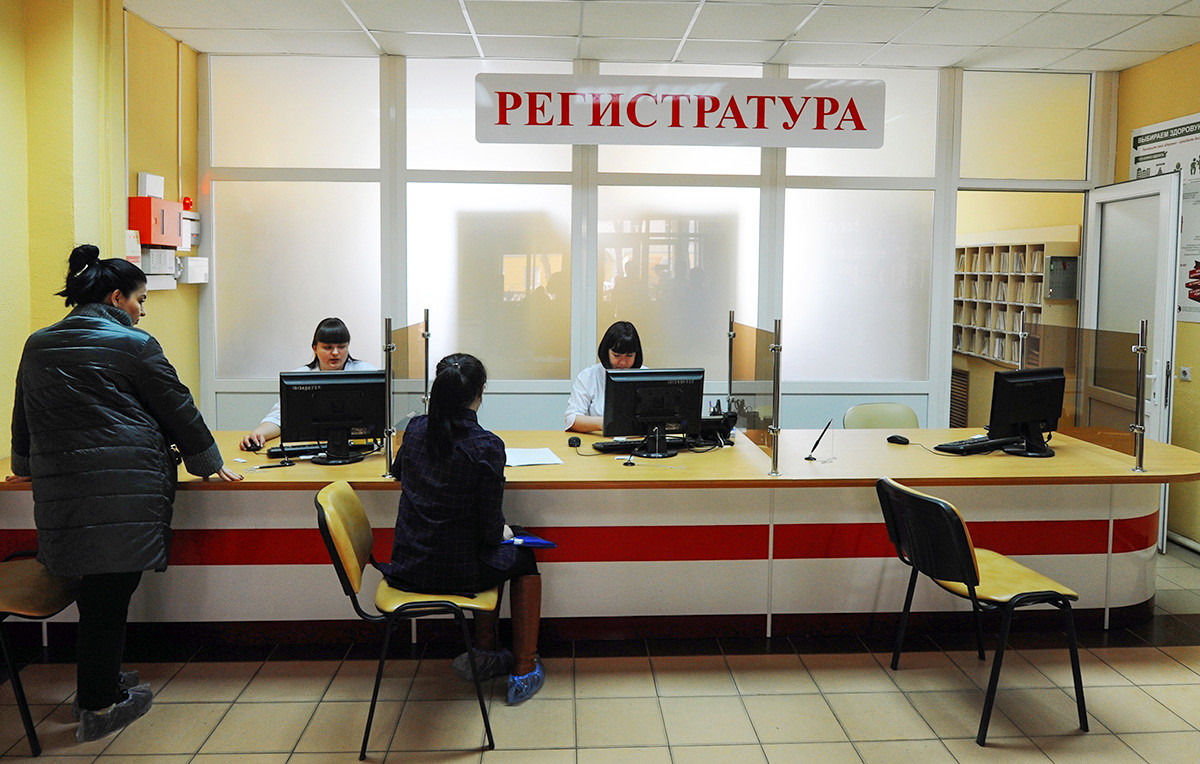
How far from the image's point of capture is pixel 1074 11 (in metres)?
4.72

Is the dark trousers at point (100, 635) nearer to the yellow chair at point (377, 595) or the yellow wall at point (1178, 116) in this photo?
the yellow chair at point (377, 595)

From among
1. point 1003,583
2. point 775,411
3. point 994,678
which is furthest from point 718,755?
point 775,411

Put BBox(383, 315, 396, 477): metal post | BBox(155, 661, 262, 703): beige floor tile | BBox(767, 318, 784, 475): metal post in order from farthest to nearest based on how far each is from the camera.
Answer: BBox(767, 318, 784, 475): metal post < BBox(383, 315, 396, 477): metal post < BBox(155, 661, 262, 703): beige floor tile

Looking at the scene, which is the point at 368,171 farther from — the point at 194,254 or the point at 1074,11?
the point at 1074,11

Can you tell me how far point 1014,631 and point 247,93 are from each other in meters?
5.36

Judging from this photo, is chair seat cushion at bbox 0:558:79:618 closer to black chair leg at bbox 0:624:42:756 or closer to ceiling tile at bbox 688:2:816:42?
black chair leg at bbox 0:624:42:756

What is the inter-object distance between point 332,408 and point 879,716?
94.4 inches

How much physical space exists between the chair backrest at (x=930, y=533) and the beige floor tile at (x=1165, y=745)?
29.2 inches

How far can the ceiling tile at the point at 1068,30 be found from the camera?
483 centimetres

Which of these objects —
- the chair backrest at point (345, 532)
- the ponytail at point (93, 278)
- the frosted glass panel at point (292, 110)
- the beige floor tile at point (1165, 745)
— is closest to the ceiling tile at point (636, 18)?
the frosted glass panel at point (292, 110)

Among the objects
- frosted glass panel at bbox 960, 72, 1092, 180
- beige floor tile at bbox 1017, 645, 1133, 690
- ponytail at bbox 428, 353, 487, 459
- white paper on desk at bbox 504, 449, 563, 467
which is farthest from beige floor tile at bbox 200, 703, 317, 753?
frosted glass panel at bbox 960, 72, 1092, 180

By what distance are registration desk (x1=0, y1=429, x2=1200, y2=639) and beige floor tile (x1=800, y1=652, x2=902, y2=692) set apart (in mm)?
213

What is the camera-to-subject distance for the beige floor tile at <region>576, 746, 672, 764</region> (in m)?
2.82

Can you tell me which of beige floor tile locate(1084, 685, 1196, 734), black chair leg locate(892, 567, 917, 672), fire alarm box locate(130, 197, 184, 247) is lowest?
beige floor tile locate(1084, 685, 1196, 734)
